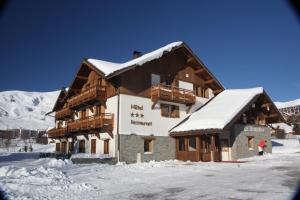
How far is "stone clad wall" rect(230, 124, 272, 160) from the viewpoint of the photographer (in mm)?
27147

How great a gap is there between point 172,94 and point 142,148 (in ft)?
17.8

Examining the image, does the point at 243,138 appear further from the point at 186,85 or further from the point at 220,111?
the point at 186,85

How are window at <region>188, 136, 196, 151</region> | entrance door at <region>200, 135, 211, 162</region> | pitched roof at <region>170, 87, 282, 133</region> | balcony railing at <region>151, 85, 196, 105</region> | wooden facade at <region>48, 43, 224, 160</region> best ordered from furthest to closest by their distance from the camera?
window at <region>188, 136, 196, 151</region> < balcony railing at <region>151, 85, 196, 105</region> < entrance door at <region>200, 135, 211, 162</region> < wooden facade at <region>48, 43, 224, 160</region> < pitched roof at <region>170, 87, 282, 133</region>

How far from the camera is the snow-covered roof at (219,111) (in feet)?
84.1

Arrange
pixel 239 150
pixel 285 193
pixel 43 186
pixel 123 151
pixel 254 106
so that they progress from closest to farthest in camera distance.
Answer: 1. pixel 285 193
2. pixel 43 186
3. pixel 123 151
4. pixel 239 150
5. pixel 254 106

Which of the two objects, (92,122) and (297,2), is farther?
(92,122)

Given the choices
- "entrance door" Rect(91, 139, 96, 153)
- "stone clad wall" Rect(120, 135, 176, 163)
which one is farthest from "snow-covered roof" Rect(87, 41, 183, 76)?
"entrance door" Rect(91, 139, 96, 153)

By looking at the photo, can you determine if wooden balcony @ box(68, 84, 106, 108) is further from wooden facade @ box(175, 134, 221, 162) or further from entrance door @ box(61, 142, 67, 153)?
entrance door @ box(61, 142, 67, 153)

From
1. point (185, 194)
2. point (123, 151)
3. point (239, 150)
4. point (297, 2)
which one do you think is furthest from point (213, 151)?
point (297, 2)

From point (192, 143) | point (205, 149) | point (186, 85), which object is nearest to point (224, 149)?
point (205, 149)

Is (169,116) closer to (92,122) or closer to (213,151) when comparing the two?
(213,151)

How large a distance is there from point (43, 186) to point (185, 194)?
17.2 feet

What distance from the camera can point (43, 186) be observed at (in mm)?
11953

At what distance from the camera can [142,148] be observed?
26.2 metres
